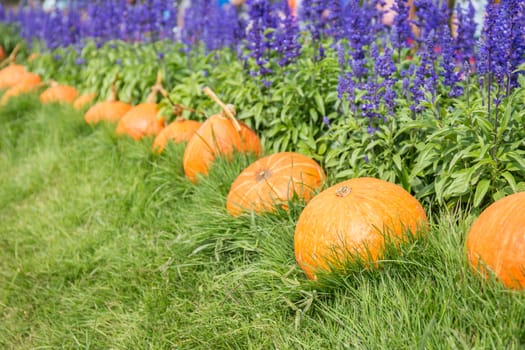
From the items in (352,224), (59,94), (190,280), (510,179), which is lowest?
(190,280)

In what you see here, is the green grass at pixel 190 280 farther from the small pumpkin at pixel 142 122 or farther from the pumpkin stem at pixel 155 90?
the pumpkin stem at pixel 155 90

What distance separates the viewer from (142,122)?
16.0 ft

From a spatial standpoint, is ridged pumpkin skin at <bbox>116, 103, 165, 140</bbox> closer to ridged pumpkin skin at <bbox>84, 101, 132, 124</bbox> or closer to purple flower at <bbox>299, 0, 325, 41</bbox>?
ridged pumpkin skin at <bbox>84, 101, 132, 124</bbox>

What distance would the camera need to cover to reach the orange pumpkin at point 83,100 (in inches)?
235

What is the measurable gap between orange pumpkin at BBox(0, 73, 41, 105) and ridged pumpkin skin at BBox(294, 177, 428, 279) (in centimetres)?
534

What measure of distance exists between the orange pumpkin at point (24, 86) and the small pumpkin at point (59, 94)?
0.46 metres

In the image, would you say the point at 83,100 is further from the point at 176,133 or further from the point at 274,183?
the point at 274,183

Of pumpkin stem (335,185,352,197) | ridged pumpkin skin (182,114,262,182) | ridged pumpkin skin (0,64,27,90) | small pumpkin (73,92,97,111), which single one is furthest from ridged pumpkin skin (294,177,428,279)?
ridged pumpkin skin (0,64,27,90)

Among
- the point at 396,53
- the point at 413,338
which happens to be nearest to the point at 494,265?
the point at 413,338

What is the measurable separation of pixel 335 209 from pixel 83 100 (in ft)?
13.9

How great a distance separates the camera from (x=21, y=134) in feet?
19.4

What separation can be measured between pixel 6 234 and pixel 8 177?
4.13ft

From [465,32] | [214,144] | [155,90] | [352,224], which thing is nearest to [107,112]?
[155,90]

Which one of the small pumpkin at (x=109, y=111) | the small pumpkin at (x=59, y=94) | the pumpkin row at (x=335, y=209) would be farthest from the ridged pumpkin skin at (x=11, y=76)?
the pumpkin row at (x=335, y=209)
